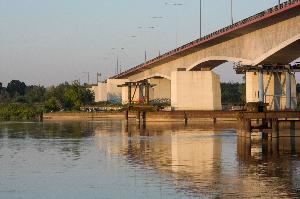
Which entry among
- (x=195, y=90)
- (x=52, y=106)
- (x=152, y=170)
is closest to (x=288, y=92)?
(x=152, y=170)

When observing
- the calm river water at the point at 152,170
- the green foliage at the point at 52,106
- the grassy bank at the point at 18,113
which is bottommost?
the calm river water at the point at 152,170

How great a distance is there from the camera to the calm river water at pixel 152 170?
2881 cm

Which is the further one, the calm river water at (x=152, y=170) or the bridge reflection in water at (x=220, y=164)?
the bridge reflection in water at (x=220, y=164)

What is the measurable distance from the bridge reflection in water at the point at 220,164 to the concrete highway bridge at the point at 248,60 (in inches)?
436

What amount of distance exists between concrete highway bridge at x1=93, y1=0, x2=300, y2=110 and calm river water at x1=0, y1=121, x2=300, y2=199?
14966 millimetres

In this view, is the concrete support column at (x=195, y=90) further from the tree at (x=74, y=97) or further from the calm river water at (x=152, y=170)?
the tree at (x=74, y=97)

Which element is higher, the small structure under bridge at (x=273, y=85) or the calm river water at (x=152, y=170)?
the small structure under bridge at (x=273, y=85)

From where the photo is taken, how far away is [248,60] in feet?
267

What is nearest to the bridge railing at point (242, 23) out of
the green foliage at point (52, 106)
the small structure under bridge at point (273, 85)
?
the small structure under bridge at point (273, 85)

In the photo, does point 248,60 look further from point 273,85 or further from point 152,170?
point 152,170

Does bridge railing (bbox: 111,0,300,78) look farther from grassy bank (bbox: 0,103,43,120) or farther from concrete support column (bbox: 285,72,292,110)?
grassy bank (bbox: 0,103,43,120)

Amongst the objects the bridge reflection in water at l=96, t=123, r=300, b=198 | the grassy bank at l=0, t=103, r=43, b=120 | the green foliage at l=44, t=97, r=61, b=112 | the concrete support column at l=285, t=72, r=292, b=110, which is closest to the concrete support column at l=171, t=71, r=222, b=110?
the concrete support column at l=285, t=72, r=292, b=110

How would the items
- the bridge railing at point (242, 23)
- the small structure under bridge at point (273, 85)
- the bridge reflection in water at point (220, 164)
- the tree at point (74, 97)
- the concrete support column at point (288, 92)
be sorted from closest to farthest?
1. the bridge reflection in water at point (220, 164)
2. the bridge railing at point (242, 23)
3. the small structure under bridge at point (273, 85)
4. the concrete support column at point (288, 92)
5. the tree at point (74, 97)

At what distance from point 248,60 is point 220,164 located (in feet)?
141
